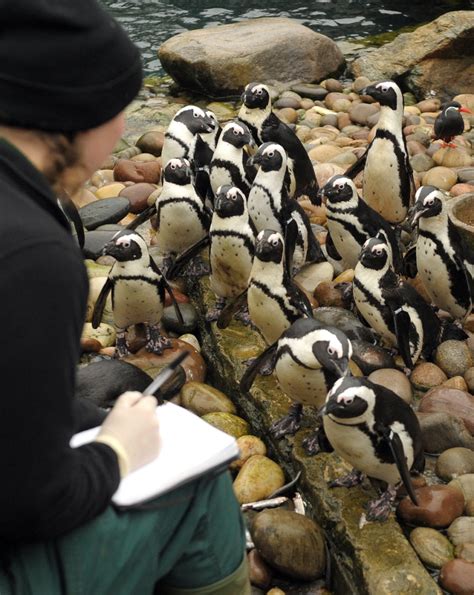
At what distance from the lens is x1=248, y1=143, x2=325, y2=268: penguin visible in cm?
538

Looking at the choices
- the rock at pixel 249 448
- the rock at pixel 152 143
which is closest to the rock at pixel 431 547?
the rock at pixel 249 448

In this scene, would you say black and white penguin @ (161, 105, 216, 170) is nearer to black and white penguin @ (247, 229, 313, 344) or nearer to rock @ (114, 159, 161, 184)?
rock @ (114, 159, 161, 184)

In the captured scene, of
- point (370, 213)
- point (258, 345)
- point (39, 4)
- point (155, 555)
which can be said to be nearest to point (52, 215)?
point (39, 4)

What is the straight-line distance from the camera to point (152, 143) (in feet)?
25.6

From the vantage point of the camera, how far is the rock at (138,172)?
7.12 meters

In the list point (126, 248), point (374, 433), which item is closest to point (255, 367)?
point (374, 433)

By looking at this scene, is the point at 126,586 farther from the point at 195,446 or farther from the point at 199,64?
the point at 199,64

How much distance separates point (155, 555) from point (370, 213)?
363 centimetres

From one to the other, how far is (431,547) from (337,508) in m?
0.36

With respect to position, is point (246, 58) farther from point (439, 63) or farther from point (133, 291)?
point (133, 291)

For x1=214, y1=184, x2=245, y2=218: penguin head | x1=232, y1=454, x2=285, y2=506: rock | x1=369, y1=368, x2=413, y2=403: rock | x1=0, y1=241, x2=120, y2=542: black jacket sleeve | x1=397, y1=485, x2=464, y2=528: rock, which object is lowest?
x1=369, y1=368, x2=413, y2=403: rock

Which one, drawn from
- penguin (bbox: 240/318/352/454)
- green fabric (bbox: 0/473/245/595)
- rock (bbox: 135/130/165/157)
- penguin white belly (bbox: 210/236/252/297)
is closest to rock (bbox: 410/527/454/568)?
penguin (bbox: 240/318/352/454)

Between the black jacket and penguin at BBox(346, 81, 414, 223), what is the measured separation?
14.7 ft

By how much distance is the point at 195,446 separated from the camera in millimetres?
1973
